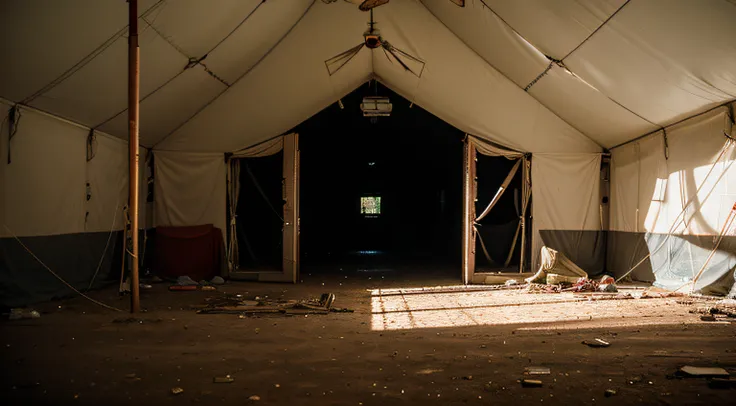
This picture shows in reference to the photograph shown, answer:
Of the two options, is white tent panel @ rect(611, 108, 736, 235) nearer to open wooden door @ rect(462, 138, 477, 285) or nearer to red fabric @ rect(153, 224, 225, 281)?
open wooden door @ rect(462, 138, 477, 285)

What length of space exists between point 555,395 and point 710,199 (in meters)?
4.52

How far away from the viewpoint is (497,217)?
10.4 meters

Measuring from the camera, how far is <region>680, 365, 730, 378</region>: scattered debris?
296cm

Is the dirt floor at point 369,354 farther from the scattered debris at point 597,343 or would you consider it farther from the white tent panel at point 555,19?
the white tent panel at point 555,19

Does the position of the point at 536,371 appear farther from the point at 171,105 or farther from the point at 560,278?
the point at 171,105

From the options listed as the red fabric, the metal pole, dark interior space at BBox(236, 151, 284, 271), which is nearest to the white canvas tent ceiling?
the metal pole

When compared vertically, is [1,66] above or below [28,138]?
above

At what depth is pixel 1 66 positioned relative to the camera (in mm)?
4535

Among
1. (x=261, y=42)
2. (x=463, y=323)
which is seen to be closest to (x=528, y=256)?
(x=463, y=323)

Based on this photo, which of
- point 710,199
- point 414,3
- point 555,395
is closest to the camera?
point 555,395

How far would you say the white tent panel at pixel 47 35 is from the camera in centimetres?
418

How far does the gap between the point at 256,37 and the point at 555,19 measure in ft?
11.4

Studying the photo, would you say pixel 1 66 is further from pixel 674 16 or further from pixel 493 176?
pixel 493 176

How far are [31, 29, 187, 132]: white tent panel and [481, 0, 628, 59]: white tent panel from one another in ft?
11.7
